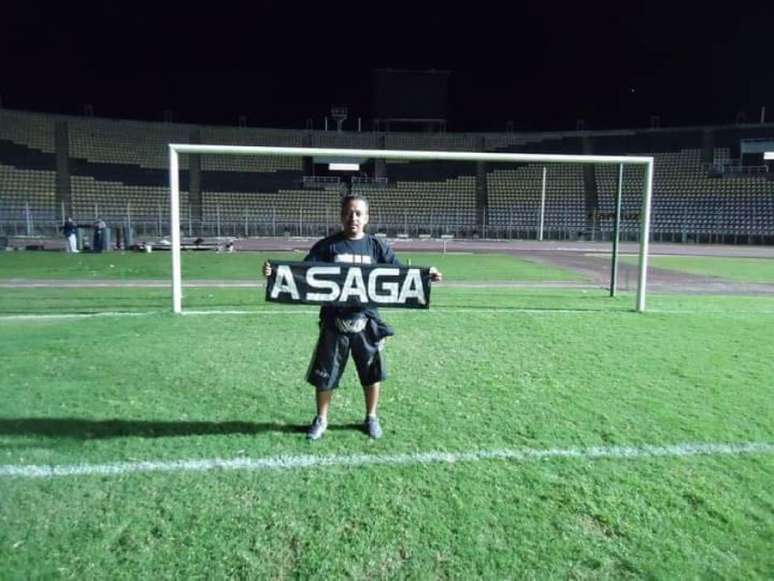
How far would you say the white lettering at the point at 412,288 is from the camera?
4.23 metres

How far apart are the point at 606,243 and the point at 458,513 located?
1427 inches

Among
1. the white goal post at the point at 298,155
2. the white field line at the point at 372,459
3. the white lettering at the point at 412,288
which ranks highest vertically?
the white goal post at the point at 298,155

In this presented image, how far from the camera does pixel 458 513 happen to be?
9.47ft

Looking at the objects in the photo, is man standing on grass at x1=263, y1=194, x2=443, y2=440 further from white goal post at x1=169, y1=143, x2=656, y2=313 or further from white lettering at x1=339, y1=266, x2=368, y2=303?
white goal post at x1=169, y1=143, x2=656, y2=313

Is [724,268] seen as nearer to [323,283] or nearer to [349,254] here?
[349,254]

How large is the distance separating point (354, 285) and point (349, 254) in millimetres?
233

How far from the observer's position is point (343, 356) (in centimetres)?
385

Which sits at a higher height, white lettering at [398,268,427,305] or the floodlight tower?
the floodlight tower

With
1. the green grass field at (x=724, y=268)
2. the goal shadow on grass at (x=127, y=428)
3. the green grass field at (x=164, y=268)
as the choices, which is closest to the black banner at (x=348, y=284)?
the goal shadow on grass at (x=127, y=428)

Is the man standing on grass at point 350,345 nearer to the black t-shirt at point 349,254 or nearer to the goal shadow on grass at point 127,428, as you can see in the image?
the black t-shirt at point 349,254

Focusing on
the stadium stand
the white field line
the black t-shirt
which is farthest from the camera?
the stadium stand

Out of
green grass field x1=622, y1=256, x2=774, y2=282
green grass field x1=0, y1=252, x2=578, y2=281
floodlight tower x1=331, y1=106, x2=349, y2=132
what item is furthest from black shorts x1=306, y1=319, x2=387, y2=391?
floodlight tower x1=331, y1=106, x2=349, y2=132

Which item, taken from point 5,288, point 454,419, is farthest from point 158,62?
point 454,419

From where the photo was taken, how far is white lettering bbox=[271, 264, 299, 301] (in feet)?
13.9
